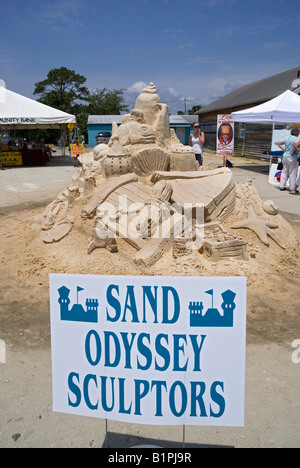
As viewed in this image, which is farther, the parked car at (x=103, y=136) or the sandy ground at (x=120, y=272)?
the parked car at (x=103, y=136)

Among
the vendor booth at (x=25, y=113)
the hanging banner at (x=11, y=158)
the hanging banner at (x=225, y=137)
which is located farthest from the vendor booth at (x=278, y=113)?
the hanging banner at (x=11, y=158)

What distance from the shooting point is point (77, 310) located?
7.21ft

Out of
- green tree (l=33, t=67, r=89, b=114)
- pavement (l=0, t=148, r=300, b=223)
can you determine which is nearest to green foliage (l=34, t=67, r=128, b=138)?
green tree (l=33, t=67, r=89, b=114)

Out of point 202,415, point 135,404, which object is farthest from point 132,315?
point 202,415

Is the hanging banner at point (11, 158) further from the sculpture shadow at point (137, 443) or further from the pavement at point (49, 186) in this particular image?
the sculpture shadow at point (137, 443)

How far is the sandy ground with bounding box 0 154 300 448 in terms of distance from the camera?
2.56 metres

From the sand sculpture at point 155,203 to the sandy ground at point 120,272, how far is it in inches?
6.7

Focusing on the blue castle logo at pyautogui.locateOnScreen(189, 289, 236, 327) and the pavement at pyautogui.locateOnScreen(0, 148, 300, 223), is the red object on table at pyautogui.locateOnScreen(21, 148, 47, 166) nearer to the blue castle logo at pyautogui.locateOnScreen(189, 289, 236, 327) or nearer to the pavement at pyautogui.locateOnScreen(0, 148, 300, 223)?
the pavement at pyautogui.locateOnScreen(0, 148, 300, 223)

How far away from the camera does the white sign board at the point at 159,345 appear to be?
2102mm

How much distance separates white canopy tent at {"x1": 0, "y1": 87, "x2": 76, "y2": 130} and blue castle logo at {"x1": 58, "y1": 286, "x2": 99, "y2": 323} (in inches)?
621

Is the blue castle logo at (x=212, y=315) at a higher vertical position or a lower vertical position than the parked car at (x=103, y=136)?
lower

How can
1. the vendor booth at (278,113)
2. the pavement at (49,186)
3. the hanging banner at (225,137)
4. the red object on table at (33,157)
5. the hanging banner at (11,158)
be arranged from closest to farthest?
the pavement at (49,186) < the hanging banner at (225,137) < the vendor booth at (278,113) < the hanging banner at (11,158) < the red object on table at (33,157)

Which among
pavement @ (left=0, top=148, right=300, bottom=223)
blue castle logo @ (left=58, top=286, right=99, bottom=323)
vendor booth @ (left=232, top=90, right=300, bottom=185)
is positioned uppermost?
vendor booth @ (left=232, top=90, right=300, bottom=185)

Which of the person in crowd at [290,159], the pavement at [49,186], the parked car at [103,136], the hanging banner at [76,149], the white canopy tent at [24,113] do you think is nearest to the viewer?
the pavement at [49,186]
